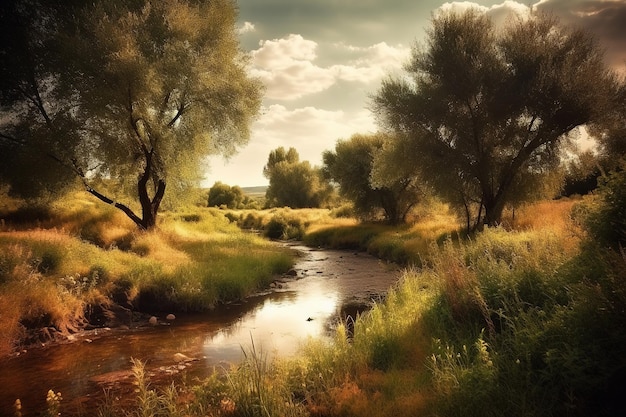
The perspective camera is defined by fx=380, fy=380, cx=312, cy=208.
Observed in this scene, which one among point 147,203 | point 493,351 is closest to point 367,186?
point 147,203

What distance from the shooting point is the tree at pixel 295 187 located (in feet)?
240

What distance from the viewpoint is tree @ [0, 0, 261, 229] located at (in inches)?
624

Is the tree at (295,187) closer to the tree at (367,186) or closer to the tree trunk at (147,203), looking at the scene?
the tree at (367,186)

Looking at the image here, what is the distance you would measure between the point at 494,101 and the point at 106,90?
19117 mm

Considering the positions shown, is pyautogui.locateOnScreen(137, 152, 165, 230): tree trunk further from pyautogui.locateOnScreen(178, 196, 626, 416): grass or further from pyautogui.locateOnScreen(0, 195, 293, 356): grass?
pyautogui.locateOnScreen(178, 196, 626, 416): grass

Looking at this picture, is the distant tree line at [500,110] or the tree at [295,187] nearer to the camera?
the distant tree line at [500,110]

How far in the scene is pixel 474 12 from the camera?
2169 cm

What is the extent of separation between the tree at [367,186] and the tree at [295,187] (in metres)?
30.7

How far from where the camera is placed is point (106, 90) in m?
15.8

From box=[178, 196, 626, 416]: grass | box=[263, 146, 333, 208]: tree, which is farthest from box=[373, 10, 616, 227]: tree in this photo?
box=[263, 146, 333, 208]: tree

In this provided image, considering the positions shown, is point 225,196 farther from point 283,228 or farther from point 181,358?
point 181,358

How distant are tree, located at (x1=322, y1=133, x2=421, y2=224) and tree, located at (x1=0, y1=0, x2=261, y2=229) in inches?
764

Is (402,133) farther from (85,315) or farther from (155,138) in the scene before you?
(85,315)

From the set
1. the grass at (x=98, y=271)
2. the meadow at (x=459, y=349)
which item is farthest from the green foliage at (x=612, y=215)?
the grass at (x=98, y=271)
